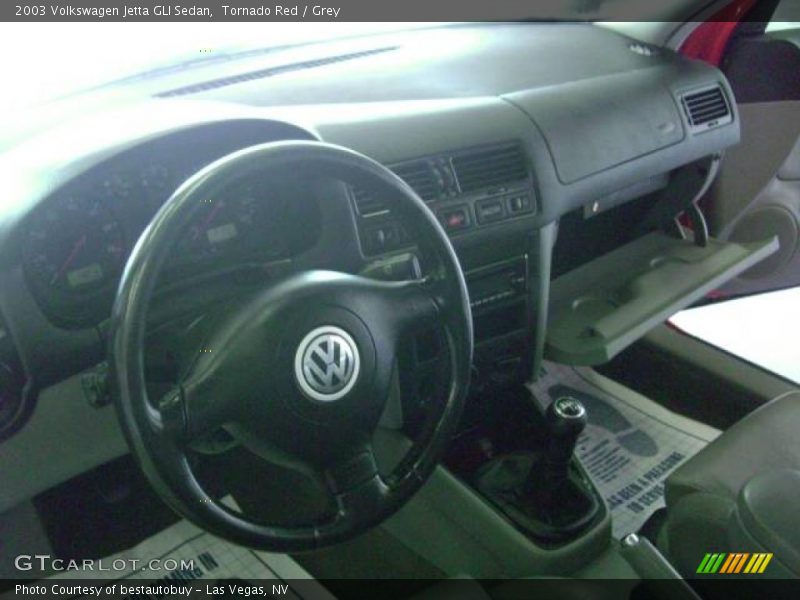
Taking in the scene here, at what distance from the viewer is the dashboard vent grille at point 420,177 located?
119 cm

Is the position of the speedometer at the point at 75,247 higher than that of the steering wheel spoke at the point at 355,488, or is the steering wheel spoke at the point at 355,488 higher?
the speedometer at the point at 75,247

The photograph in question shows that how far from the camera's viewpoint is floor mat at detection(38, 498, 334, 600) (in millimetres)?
1340

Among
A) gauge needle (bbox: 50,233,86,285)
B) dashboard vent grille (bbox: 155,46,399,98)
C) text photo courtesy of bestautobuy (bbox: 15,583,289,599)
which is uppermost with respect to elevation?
dashboard vent grille (bbox: 155,46,399,98)

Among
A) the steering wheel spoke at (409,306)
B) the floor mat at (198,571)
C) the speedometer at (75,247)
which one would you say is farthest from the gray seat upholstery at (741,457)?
the speedometer at (75,247)

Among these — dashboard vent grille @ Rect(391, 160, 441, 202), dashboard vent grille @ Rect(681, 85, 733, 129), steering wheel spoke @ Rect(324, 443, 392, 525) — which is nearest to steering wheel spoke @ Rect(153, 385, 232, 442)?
steering wheel spoke @ Rect(324, 443, 392, 525)

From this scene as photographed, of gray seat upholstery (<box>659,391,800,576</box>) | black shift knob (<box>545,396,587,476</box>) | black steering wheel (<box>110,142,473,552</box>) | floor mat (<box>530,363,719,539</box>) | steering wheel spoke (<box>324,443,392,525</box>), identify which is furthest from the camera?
floor mat (<box>530,363,719,539</box>)

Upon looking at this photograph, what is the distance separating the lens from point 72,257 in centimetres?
94

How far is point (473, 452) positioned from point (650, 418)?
606mm

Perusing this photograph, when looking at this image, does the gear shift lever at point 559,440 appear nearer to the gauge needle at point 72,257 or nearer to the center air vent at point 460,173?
the center air vent at point 460,173

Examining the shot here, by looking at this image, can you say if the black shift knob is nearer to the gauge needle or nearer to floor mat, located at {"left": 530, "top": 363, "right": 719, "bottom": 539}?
floor mat, located at {"left": 530, "top": 363, "right": 719, "bottom": 539}

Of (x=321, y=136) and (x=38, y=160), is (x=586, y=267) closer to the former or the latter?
(x=321, y=136)

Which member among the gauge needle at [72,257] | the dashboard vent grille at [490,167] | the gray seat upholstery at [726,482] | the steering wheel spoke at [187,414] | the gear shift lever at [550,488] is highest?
the gauge needle at [72,257]

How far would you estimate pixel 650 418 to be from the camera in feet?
6.15

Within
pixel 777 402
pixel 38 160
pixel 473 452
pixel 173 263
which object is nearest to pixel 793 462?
pixel 777 402
